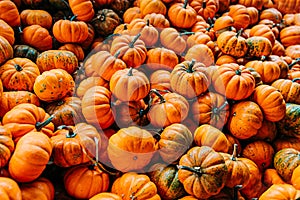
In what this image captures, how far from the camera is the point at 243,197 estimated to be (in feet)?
8.20

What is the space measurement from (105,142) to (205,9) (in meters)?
2.36

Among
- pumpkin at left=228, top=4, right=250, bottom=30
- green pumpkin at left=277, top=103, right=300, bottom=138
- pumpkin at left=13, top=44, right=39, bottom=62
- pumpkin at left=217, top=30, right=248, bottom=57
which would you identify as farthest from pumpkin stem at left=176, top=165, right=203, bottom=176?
pumpkin at left=228, top=4, right=250, bottom=30

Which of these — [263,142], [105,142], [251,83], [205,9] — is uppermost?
[205,9]

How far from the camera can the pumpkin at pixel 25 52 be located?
2927mm

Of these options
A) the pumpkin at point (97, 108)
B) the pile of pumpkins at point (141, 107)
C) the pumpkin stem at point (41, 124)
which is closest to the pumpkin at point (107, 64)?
the pile of pumpkins at point (141, 107)

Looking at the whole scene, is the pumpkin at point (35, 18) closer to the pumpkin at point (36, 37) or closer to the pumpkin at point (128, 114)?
the pumpkin at point (36, 37)

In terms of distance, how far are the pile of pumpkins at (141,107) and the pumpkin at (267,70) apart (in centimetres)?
1

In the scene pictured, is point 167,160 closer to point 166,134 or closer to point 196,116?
point 166,134

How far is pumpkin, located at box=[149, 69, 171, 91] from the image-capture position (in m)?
2.75

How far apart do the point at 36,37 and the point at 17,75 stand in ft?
2.20

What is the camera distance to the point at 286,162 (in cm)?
259

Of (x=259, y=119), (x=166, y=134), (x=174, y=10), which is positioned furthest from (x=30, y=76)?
(x=259, y=119)

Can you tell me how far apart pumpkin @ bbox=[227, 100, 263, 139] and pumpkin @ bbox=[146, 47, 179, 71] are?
735 mm

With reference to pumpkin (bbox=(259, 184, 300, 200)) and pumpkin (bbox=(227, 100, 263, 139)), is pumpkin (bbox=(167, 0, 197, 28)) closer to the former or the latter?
pumpkin (bbox=(227, 100, 263, 139))
